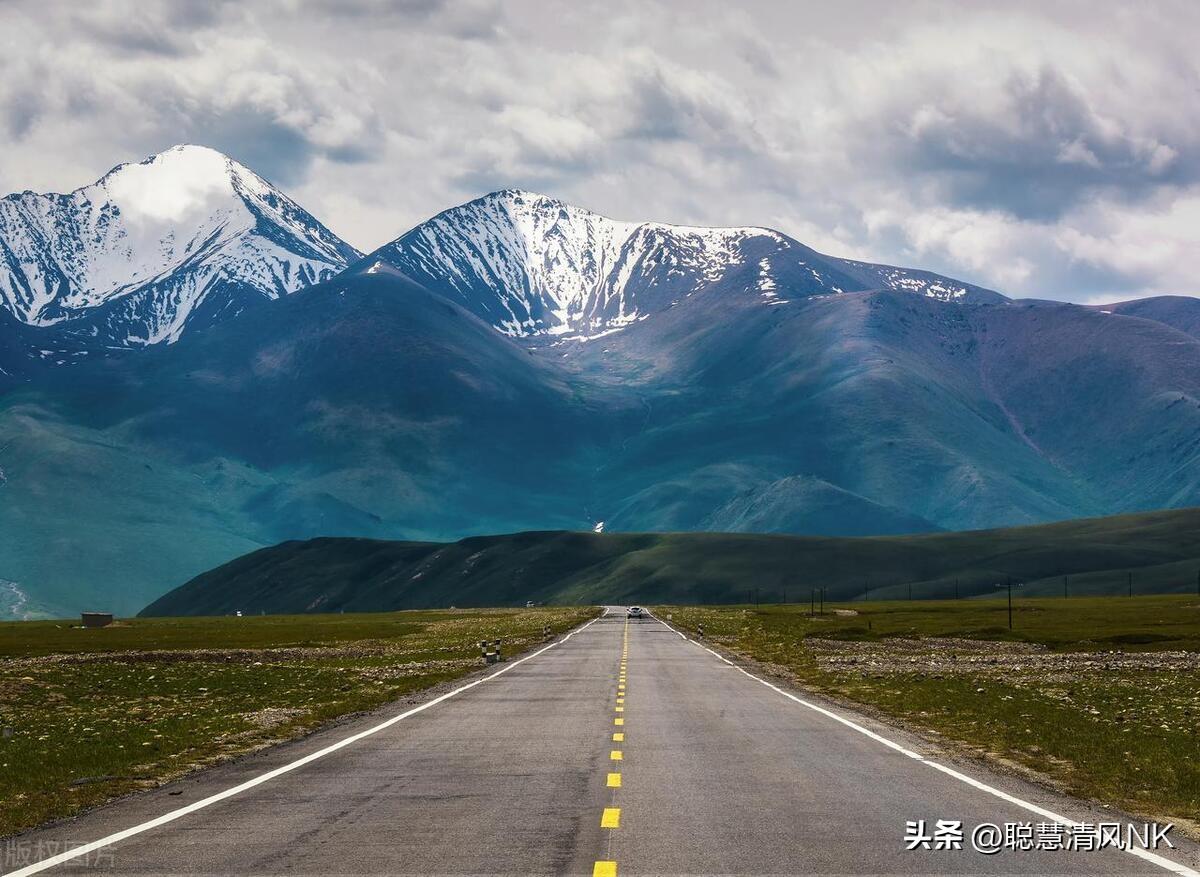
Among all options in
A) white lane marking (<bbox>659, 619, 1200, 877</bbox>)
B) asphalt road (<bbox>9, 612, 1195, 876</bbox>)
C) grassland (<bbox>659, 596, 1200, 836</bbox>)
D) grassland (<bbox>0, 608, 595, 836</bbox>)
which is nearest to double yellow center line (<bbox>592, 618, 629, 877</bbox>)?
asphalt road (<bbox>9, 612, 1195, 876</bbox>)

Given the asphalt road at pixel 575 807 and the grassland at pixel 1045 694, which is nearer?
the asphalt road at pixel 575 807

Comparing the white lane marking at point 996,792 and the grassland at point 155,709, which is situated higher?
the white lane marking at point 996,792

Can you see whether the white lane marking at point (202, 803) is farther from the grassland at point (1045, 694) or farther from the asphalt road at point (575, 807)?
the grassland at point (1045, 694)

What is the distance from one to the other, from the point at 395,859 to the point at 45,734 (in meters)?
19.5

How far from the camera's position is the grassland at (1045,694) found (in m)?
23.9

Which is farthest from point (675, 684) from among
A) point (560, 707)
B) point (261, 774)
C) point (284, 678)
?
point (261, 774)

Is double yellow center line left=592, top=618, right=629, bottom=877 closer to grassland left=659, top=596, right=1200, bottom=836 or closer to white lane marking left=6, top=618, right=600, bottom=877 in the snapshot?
white lane marking left=6, top=618, right=600, bottom=877

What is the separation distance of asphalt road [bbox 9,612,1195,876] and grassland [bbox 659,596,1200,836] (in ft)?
6.10

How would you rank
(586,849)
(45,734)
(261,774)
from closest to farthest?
(586,849) < (261,774) < (45,734)

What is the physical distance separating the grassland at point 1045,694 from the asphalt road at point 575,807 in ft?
6.10

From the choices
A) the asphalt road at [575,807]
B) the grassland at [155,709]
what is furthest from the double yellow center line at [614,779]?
the grassland at [155,709]

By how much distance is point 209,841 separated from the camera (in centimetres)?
1702

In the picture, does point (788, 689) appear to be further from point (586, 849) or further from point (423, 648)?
point (423, 648)

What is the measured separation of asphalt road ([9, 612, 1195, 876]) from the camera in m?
15.8
